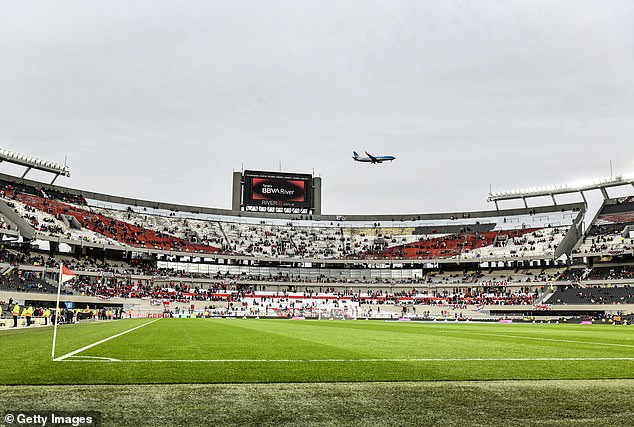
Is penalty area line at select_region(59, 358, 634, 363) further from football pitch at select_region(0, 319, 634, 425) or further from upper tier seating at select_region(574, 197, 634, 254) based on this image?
upper tier seating at select_region(574, 197, 634, 254)

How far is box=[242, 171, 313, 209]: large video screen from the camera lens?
296 ft

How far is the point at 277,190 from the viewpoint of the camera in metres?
90.8

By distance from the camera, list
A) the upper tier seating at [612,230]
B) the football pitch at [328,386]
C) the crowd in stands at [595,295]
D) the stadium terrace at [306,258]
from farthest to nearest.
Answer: the upper tier seating at [612,230] → the stadium terrace at [306,258] → the crowd in stands at [595,295] → the football pitch at [328,386]

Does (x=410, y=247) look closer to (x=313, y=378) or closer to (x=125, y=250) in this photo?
(x=125, y=250)

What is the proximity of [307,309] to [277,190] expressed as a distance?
25.4m

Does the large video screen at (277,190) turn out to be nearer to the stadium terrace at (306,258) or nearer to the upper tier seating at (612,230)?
the stadium terrace at (306,258)

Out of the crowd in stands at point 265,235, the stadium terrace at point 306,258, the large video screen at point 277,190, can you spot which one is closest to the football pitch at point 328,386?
the stadium terrace at point 306,258

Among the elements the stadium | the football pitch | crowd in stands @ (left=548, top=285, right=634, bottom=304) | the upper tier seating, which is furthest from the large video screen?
the football pitch

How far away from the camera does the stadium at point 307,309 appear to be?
6926mm

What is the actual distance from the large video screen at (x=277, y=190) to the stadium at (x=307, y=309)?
253 millimetres

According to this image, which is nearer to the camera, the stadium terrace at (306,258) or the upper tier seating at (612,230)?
the stadium terrace at (306,258)

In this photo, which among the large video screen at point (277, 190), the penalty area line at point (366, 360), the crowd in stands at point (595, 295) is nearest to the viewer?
the penalty area line at point (366, 360)

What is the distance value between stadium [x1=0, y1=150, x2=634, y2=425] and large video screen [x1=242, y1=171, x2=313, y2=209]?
0.83ft

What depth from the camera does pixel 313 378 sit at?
884 centimetres
